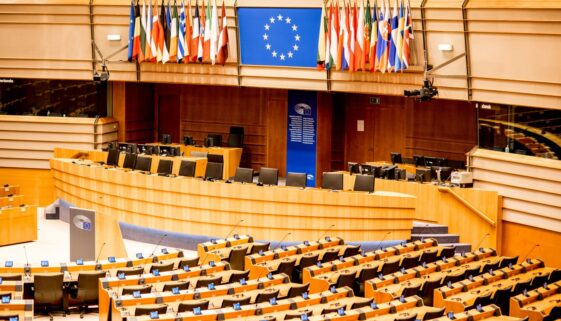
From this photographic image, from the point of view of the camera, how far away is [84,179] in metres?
26.0

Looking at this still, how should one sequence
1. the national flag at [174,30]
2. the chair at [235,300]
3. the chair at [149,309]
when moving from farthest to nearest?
the national flag at [174,30], the chair at [235,300], the chair at [149,309]

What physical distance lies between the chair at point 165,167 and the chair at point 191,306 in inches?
331

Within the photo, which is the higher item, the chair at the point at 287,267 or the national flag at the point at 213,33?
the national flag at the point at 213,33

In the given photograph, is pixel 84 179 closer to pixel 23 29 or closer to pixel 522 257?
pixel 23 29

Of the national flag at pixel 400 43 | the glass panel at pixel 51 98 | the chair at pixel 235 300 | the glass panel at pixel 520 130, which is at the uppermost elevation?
the national flag at pixel 400 43

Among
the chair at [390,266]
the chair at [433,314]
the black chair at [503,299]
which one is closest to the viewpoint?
the chair at [433,314]

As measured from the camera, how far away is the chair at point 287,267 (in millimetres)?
19812

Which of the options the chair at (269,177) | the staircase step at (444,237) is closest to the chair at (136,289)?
the chair at (269,177)

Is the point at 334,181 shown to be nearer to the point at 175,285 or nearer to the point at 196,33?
the point at 175,285

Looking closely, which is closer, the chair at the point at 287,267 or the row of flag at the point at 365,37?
the chair at the point at 287,267

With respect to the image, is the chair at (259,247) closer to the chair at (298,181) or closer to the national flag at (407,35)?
the chair at (298,181)

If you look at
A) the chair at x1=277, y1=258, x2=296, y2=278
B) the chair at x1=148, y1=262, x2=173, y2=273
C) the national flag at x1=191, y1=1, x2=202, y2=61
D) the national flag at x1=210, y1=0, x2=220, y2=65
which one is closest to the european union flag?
the national flag at x1=210, y1=0, x2=220, y2=65

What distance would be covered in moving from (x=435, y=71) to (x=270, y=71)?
4746 millimetres

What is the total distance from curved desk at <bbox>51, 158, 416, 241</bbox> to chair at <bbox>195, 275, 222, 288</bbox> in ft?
15.7
